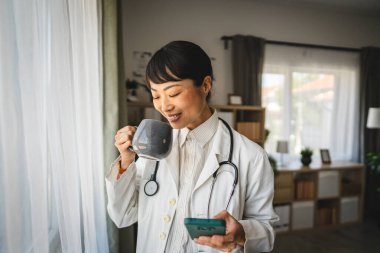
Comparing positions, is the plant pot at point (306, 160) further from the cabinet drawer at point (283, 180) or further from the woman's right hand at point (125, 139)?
the woman's right hand at point (125, 139)

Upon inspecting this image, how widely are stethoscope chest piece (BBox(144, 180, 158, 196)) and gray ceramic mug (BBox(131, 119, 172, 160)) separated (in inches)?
7.5

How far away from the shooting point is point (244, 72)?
10.0ft

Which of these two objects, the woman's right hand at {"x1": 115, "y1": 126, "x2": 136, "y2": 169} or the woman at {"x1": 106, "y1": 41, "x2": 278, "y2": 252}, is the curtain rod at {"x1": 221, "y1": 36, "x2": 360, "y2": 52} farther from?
the woman's right hand at {"x1": 115, "y1": 126, "x2": 136, "y2": 169}

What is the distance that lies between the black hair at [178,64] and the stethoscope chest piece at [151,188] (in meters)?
0.36

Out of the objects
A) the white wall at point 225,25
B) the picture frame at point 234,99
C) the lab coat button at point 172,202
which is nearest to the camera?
the lab coat button at point 172,202

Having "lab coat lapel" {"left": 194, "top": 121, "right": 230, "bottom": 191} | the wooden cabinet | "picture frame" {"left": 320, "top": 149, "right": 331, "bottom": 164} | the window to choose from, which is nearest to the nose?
"lab coat lapel" {"left": 194, "top": 121, "right": 230, "bottom": 191}

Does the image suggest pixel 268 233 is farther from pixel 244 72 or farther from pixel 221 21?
pixel 221 21

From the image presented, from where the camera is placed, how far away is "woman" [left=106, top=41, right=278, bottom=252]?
735 millimetres

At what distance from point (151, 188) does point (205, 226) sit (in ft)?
1.01

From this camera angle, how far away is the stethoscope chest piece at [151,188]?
2.79 feet

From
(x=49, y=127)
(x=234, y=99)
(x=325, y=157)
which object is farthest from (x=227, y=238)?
(x=325, y=157)

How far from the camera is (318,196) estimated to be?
10.2 ft

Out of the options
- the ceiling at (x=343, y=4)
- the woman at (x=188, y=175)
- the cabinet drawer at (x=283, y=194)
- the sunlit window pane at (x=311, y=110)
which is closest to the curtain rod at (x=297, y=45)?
the sunlit window pane at (x=311, y=110)

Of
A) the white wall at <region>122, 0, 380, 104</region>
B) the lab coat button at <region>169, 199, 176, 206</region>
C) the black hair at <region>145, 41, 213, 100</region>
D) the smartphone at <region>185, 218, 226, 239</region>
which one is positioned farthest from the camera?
the white wall at <region>122, 0, 380, 104</region>
